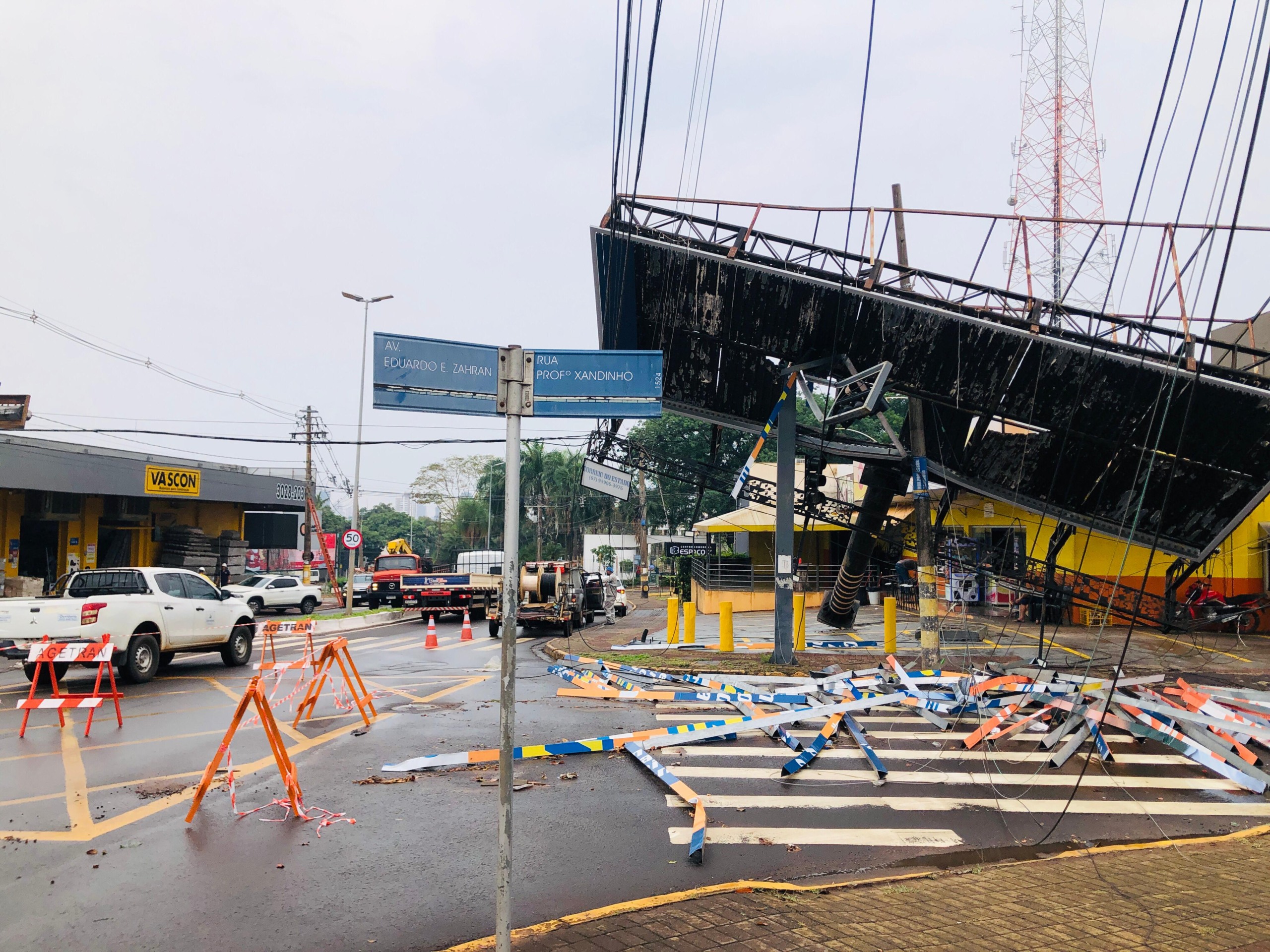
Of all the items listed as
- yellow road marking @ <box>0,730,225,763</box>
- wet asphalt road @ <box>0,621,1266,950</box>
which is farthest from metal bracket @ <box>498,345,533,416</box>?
yellow road marking @ <box>0,730,225,763</box>

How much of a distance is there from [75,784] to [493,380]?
245 inches

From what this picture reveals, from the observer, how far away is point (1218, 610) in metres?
22.9

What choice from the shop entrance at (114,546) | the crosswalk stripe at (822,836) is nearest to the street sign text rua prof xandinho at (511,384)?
the crosswalk stripe at (822,836)

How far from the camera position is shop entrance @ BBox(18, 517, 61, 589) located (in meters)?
31.5

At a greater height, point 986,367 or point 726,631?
point 986,367

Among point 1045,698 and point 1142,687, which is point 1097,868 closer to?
point 1045,698

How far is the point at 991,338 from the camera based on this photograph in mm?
16484

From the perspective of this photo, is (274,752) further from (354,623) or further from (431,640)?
(354,623)

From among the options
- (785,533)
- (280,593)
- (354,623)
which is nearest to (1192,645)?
(785,533)

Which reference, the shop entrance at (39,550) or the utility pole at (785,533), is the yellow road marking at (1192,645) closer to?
the utility pole at (785,533)

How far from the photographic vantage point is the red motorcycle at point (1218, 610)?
22.5m

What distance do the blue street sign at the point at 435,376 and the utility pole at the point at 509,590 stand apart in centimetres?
7

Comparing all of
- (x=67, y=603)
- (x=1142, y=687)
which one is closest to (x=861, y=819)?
(x=1142, y=687)

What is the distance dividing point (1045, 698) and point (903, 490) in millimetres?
10403
